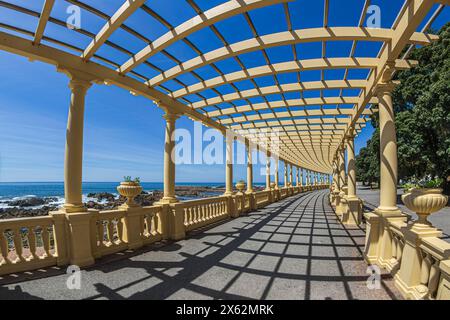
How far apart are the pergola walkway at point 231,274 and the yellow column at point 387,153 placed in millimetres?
1499

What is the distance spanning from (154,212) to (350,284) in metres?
5.36

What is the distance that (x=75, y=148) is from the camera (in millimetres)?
5465

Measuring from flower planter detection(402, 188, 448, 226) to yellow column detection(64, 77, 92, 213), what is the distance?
6404 mm

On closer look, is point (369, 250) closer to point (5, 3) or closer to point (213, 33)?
point (213, 33)

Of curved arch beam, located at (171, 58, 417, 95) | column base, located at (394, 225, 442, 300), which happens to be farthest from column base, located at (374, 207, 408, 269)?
curved arch beam, located at (171, 58, 417, 95)

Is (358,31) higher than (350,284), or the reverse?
(358,31)

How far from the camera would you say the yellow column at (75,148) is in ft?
17.4

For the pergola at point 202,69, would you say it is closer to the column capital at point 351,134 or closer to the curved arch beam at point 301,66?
the curved arch beam at point 301,66

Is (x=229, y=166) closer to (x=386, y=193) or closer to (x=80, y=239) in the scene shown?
(x=386, y=193)

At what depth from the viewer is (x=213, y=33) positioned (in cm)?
543

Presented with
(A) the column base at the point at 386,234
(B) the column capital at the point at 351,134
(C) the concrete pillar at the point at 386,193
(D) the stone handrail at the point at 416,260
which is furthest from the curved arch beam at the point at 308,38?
(B) the column capital at the point at 351,134

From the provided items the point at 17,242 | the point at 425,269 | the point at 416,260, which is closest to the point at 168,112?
the point at 17,242

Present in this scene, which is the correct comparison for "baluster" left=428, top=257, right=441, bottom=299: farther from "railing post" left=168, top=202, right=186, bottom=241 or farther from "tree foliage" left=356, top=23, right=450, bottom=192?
"tree foliage" left=356, top=23, right=450, bottom=192
